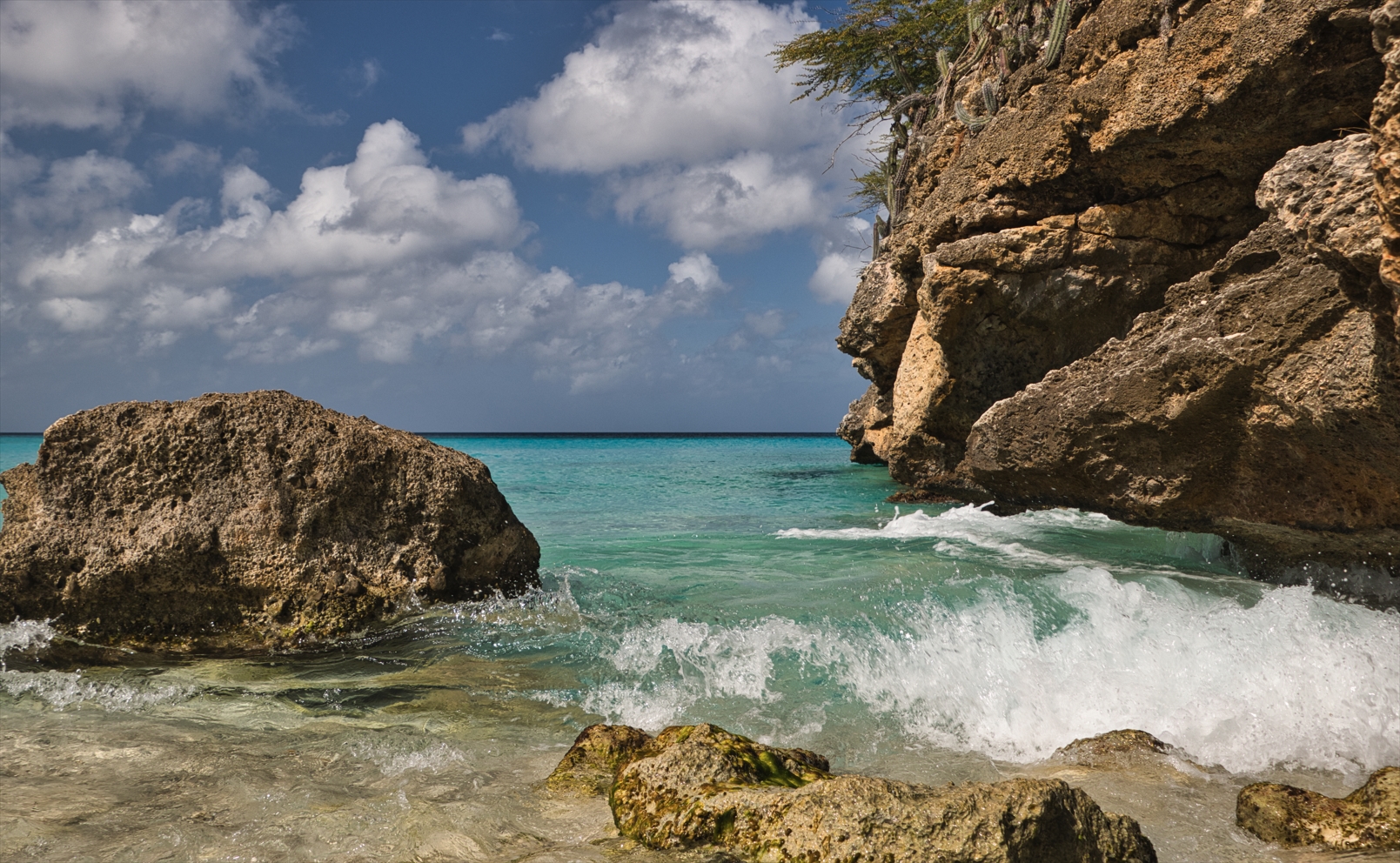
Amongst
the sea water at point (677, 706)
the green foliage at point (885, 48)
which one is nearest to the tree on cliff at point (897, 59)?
the green foliage at point (885, 48)

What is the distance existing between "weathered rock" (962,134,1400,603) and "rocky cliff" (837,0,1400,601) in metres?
0.02

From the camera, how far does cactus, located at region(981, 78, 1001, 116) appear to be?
9.16 metres

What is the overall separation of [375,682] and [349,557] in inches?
49.9

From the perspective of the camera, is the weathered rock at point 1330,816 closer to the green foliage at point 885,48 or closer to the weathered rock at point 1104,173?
the weathered rock at point 1104,173

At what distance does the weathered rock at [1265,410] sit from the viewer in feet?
13.2

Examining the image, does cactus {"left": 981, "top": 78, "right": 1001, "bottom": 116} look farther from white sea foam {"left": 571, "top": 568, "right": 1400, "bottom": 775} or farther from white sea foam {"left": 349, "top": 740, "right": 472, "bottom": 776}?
white sea foam {"left": 349, "top": 740, "right": 472, "bottom": 776}

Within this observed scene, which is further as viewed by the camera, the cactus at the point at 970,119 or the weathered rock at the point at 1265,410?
the cactus at the point at 970,119

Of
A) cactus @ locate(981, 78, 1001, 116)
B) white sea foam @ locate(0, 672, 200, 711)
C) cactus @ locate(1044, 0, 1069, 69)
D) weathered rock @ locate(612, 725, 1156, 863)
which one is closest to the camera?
weathered rock @ locate(612, 725, 1156, 863)

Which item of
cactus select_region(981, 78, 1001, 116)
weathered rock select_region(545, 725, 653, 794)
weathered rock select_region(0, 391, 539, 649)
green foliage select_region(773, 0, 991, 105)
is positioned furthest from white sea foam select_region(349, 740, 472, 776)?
green foliage select_region(773, 0, 991, 105)

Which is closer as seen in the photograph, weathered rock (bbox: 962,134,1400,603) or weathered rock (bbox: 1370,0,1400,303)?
weathered rock (bbox: 1370,0,1400,303)

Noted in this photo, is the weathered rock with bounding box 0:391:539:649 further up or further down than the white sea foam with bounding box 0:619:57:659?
further up

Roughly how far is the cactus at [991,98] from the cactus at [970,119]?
0.08 m

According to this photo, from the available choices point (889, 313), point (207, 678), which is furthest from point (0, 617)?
point (889, 313)

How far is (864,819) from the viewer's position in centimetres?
269
